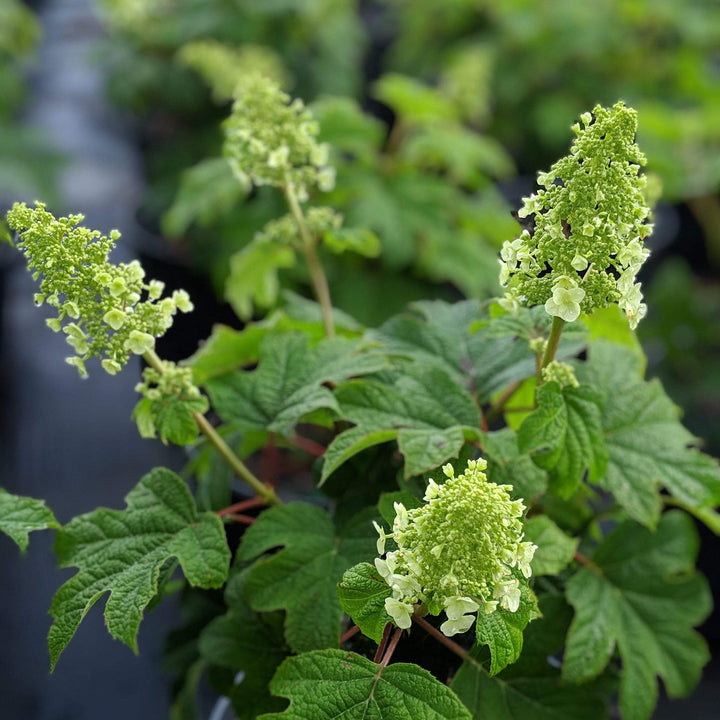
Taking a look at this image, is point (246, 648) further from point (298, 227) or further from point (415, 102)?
point (415, 102)

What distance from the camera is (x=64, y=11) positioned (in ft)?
10.2

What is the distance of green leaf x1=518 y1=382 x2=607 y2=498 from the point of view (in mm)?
665

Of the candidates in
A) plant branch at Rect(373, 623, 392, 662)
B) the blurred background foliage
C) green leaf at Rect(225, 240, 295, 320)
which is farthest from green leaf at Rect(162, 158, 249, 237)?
plant branch at Rect(373, 623, 392, 662)

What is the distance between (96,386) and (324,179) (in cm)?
99

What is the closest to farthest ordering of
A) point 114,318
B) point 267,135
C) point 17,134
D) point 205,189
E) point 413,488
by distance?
point 114,318, point 413,488, point 267,135, point 205,189, point 17,134

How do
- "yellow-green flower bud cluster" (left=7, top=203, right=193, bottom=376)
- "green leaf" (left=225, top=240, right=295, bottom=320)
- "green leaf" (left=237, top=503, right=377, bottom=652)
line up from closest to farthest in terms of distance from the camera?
"yellow-green flower bud cluster" (left=7, top=203, right=193, bottom=376)
"green leaf" (left=237, top=503, right=377, bottom=652)
"green leaf" (left=225, top=240, right=295, bottom=320)

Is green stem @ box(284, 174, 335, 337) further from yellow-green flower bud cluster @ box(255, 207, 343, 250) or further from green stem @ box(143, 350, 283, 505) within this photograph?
green stem @ box(143, 350, 283, 505)

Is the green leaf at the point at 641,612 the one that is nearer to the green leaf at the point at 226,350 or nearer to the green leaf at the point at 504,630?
the green leaf at the point at 504,630

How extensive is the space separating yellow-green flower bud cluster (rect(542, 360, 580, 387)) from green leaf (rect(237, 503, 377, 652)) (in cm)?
21

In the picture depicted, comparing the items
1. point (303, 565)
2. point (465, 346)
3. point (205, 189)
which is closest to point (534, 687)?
point (303, 565)

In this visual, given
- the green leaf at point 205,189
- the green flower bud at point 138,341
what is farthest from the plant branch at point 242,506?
the green leaf at point 205,189

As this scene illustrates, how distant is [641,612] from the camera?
850 mm

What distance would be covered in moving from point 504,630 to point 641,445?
309 mm

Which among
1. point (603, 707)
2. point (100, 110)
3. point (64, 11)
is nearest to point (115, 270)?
point (603, 707)
